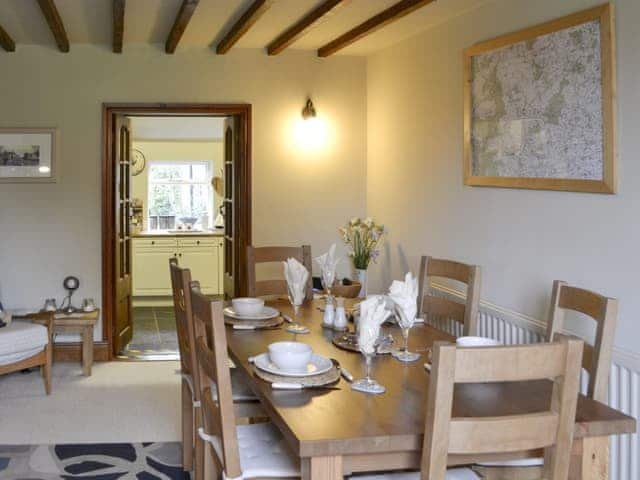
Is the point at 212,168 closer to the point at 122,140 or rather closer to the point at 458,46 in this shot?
the point at 122,140

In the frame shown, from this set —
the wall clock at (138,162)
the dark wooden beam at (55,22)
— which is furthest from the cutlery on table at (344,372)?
the wall clock at (138,162)

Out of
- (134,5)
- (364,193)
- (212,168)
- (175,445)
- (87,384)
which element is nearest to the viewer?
(175,445)

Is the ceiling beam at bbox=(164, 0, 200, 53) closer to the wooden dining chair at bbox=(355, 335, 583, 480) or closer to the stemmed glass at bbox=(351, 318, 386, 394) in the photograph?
the stemmed glass at bbox=(351, 318, 386, 394)

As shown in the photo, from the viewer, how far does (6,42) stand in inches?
199

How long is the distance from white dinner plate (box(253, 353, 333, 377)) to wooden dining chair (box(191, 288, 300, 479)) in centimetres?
17

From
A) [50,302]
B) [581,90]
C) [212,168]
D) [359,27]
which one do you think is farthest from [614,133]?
[212,168]

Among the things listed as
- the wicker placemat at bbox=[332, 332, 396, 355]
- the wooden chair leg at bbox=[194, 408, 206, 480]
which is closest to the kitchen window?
the wooden chair leg at bbox=[194, 408, 206, 480]

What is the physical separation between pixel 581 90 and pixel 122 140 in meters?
3.84

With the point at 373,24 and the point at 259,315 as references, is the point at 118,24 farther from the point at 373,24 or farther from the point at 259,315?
the point at 259,315

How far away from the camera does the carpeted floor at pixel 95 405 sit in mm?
3986

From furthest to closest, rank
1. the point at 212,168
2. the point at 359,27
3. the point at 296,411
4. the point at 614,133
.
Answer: the point at 212,168 < the point at 359,27 < the point at 614,133 < the point at 296,411

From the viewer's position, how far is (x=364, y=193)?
5773 millimetres

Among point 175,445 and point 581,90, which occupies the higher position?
point 581,90

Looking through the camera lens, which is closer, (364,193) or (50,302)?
(50,302)
